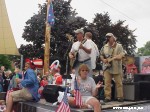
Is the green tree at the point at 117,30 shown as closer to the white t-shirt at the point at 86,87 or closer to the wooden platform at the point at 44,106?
the wooden platform at the point at 44,106

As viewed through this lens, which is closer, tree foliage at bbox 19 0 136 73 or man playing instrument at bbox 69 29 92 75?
man playing instrument at bbox 69 29 92 75

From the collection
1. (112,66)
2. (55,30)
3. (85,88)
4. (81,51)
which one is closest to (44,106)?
(85,88)

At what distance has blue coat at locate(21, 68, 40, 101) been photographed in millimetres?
6402

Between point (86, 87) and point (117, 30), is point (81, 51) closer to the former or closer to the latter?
point (86, 87)

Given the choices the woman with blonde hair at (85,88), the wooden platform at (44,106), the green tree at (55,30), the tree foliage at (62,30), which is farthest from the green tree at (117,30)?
the woman with blonde hair at (85,88)

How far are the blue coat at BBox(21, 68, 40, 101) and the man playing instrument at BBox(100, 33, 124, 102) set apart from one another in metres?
1.47

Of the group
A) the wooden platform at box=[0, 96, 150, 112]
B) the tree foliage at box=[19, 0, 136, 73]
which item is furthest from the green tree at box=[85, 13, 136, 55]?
the wooden platform at box=[0, 96, 150, 112]

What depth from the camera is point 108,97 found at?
635cm

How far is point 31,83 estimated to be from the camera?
645 cm

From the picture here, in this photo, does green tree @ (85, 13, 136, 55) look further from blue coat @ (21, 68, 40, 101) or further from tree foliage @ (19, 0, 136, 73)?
blue coat @ (21, 68, 40, 101)

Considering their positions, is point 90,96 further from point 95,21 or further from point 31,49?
point 95,21

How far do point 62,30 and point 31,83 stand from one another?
25.8m

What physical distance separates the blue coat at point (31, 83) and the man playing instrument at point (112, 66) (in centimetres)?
147

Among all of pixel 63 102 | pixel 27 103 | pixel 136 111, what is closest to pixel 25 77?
pixel 27 103
